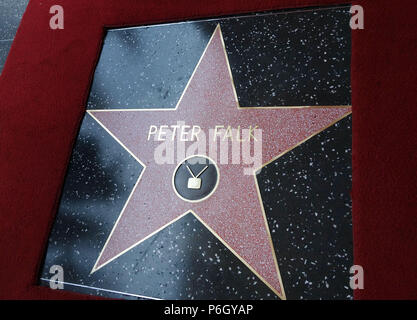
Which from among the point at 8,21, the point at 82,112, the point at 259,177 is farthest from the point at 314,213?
the point at 8,21

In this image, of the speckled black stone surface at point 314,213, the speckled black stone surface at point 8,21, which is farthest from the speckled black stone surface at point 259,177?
the speckled black stone surface at point 8,21

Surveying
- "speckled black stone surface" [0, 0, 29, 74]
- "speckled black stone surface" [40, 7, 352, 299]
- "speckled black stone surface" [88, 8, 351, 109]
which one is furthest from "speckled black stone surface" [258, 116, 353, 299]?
"speckled black stone surface" [0, 0, 29, 74]

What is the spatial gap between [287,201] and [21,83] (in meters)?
1.15

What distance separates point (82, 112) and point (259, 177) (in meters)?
0.70

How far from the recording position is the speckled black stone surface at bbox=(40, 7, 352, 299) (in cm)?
92

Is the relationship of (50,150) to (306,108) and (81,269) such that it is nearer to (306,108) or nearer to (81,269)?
(81,269)

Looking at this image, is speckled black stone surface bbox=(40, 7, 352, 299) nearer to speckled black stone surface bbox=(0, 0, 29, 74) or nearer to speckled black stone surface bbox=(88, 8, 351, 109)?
speckled black stone surface bbox=(88, 8, 351, 109)

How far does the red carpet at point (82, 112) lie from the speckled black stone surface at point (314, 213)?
4cm

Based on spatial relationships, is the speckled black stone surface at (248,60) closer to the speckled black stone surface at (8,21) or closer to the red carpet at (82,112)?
the red carpet at (82,112)

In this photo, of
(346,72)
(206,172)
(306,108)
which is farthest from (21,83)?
(346,72)

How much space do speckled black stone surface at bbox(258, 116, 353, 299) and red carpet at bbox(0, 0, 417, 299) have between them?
0.04 m

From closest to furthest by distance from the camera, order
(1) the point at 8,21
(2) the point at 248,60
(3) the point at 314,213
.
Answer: (3) the point at 314,213 → (2) the point at 248,60 → (1) the point at 8,21

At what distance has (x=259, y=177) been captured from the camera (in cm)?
102

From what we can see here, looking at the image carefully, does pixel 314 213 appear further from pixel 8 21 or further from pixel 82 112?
pixel 8 21
